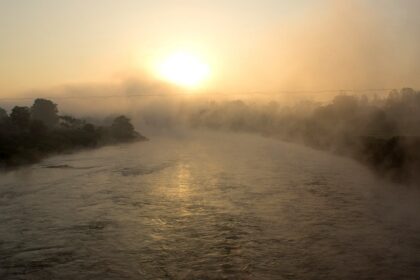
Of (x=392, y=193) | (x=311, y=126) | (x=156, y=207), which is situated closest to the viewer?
(x=156, y=207)

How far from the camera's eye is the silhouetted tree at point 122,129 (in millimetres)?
43656

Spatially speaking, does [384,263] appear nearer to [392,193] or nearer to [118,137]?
[392,193]

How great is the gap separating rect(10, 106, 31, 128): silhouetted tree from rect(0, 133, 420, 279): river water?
1274cm

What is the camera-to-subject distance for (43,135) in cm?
2995

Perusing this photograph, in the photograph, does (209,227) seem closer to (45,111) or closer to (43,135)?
(43,135)

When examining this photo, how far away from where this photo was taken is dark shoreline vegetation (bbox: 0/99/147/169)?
24453mm

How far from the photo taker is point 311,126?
1503 inches

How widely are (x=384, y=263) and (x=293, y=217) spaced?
10.7ft

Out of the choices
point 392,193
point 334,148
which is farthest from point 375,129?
point 392,193

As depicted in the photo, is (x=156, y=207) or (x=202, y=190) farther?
(x=202, y=190)

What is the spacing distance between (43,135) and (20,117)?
76.4 inches

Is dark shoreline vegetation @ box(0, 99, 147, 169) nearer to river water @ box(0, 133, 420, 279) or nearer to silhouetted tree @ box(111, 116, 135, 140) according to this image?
silhouetted tree @ box(111, 116, 135, 140)

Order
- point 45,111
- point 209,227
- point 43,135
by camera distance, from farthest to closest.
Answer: point 45,111 < point 43,135 < point 209,227

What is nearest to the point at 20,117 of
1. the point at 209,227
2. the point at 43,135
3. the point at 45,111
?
the point at 43,135
